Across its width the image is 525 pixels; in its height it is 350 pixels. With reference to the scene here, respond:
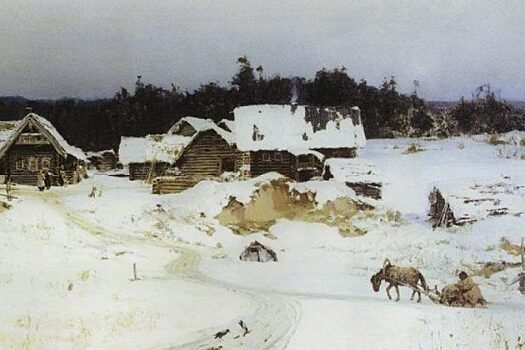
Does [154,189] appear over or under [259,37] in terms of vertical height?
under

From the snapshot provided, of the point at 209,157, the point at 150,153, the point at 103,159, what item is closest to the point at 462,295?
the point at 209,157

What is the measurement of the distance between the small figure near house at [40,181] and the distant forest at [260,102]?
49cm

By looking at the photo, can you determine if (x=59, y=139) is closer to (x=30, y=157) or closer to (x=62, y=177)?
(x=30, y=157)

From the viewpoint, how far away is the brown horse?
5191mm

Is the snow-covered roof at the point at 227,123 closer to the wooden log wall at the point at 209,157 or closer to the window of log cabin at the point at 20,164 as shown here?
the wooden log wall at the point at 209,157

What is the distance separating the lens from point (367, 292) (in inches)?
209

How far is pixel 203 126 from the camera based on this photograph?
6148 millimetres

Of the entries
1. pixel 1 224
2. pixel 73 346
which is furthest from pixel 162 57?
pixel 73 346

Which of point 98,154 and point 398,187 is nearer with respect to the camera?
point 398,187

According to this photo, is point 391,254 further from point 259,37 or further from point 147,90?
point 147,90

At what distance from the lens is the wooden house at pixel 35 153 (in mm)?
6289

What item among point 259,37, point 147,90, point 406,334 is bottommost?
point 406,334

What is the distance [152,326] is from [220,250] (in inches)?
43.6

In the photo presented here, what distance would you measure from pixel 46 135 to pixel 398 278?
11.6 feet
